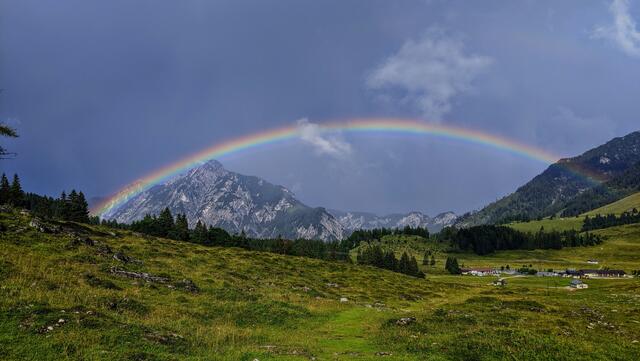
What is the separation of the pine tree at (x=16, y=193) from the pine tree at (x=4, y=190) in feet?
2.50

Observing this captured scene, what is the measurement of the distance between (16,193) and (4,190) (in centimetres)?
383

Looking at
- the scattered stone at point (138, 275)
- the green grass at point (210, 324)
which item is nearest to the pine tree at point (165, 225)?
the green grass at point (210, 324)

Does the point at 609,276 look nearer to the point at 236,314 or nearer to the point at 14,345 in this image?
the point at 236,314

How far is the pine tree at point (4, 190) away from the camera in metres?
115

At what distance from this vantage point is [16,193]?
121750 millimetres

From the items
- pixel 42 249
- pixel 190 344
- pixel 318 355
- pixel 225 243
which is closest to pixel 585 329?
pixel 318 355

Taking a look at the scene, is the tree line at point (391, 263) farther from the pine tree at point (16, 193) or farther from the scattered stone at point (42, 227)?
the scattered stone at point (42, 227)

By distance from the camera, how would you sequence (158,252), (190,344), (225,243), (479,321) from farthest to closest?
(225,243)
(158,252)
(479,321)
(190,344)

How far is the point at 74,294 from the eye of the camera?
89.0 feet

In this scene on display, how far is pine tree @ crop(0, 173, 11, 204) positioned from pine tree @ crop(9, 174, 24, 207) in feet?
2.50

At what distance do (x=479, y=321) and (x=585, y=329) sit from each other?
25.3ft

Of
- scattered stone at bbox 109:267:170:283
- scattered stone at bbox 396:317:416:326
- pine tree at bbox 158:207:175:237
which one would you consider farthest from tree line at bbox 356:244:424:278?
scattered stone at bbox 109:267:170:283

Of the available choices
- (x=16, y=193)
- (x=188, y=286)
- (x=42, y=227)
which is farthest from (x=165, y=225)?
(x=188, y=286)

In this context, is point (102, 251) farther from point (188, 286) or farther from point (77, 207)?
point (77, 207)
